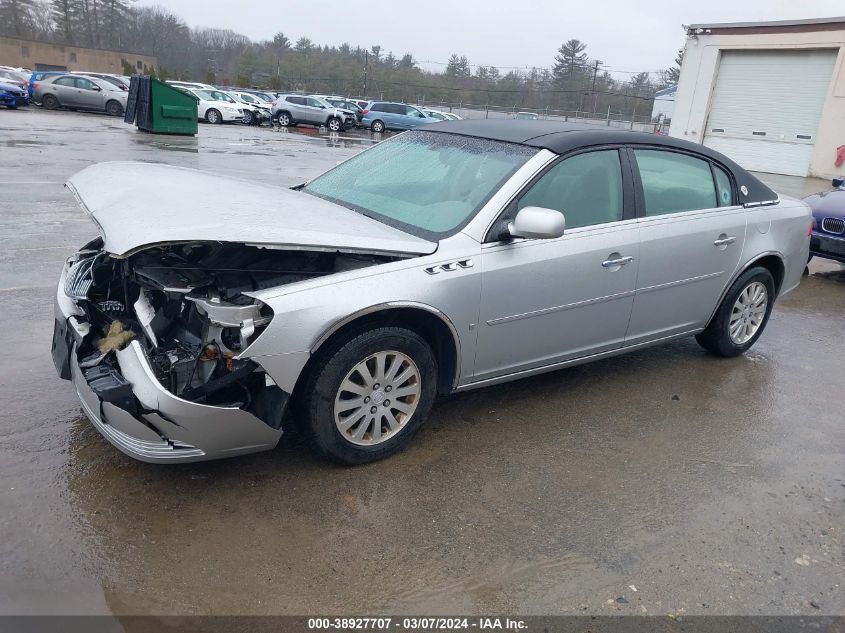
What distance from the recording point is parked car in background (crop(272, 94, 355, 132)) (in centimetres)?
3077

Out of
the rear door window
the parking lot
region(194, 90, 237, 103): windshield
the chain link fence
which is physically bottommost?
the parking lot

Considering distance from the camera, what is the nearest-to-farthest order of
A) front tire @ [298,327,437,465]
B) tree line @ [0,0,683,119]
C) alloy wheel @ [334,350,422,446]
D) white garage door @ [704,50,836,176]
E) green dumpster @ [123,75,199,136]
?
1. front tire @ [298,327,437,465]
2. alloy wheel @ [334,350,422,446]
3. green dumpster @ [123,75,199,136]
4. white garage door @ [704,50,836,176]
5. tree line @ [0,0,683,119]

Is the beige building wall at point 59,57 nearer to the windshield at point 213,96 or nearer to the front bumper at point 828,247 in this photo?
the windshield at point 213,96

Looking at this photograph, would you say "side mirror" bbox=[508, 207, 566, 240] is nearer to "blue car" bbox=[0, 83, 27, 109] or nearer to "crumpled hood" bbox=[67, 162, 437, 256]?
"crumpled hood" bbox=[67, 162, 437, 256]

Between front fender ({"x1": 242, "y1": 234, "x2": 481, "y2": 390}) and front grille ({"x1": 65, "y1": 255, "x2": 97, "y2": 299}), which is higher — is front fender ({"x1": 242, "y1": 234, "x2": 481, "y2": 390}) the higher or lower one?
the higher one

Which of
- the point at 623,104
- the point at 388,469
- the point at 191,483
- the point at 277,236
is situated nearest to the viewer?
the point at 277,236

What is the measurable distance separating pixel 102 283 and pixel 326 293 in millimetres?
1394

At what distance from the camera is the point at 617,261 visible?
407 cm

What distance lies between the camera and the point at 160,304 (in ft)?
10.8

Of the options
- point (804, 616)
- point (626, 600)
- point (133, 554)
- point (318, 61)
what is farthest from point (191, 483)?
point (318, 61)

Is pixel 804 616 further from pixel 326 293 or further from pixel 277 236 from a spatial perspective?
pixel 277 236

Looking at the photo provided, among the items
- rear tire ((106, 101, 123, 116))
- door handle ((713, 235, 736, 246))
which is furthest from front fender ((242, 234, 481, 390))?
rear tire ((106, 101, 123, 116))

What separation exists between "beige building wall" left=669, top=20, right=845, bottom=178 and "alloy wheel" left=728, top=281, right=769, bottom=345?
21.1 m

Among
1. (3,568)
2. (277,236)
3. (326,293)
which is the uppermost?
(277,236)
